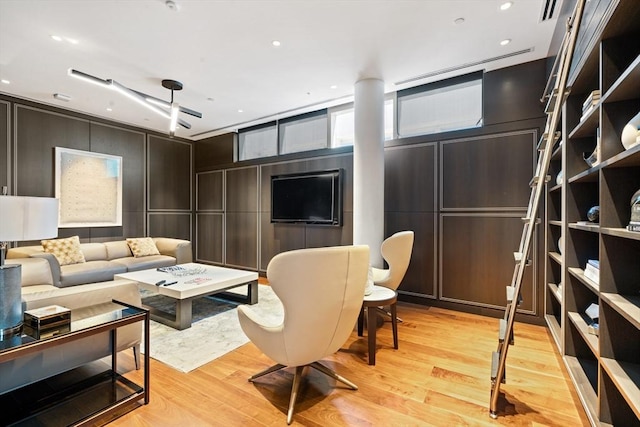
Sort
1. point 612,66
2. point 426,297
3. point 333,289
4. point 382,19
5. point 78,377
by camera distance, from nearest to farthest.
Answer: point 612,66
point 333,289
point 78,377
point 382,19
point 426,297

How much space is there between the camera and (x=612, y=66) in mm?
1651

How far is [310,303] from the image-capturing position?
1780 millimetres

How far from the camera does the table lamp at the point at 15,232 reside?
155 centimetres

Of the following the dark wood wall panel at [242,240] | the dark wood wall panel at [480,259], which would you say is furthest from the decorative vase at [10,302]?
the dark wood wall panel at [242,240]

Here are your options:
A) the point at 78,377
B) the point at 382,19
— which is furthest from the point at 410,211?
Result: the point at 78,377

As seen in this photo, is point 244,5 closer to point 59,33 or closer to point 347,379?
point 59,33

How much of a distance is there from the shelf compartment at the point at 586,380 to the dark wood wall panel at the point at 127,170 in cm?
662

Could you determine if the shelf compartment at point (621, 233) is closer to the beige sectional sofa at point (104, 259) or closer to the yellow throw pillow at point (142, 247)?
the beige sectional sofa at point (104, 259)

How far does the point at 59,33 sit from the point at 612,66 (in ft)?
14.3

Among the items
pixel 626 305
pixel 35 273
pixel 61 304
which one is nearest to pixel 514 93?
pixel 626 305

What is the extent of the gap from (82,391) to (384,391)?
2.02m

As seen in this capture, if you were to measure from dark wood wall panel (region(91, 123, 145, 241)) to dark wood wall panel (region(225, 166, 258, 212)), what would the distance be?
1681mm

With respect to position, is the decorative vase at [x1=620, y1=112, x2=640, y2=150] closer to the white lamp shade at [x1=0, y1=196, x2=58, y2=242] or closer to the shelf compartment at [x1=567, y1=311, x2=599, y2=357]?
the shelf compartment at [x1=567, y1=311, x2=599, y2=357]

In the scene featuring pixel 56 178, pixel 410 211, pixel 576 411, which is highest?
pixel 56 178
